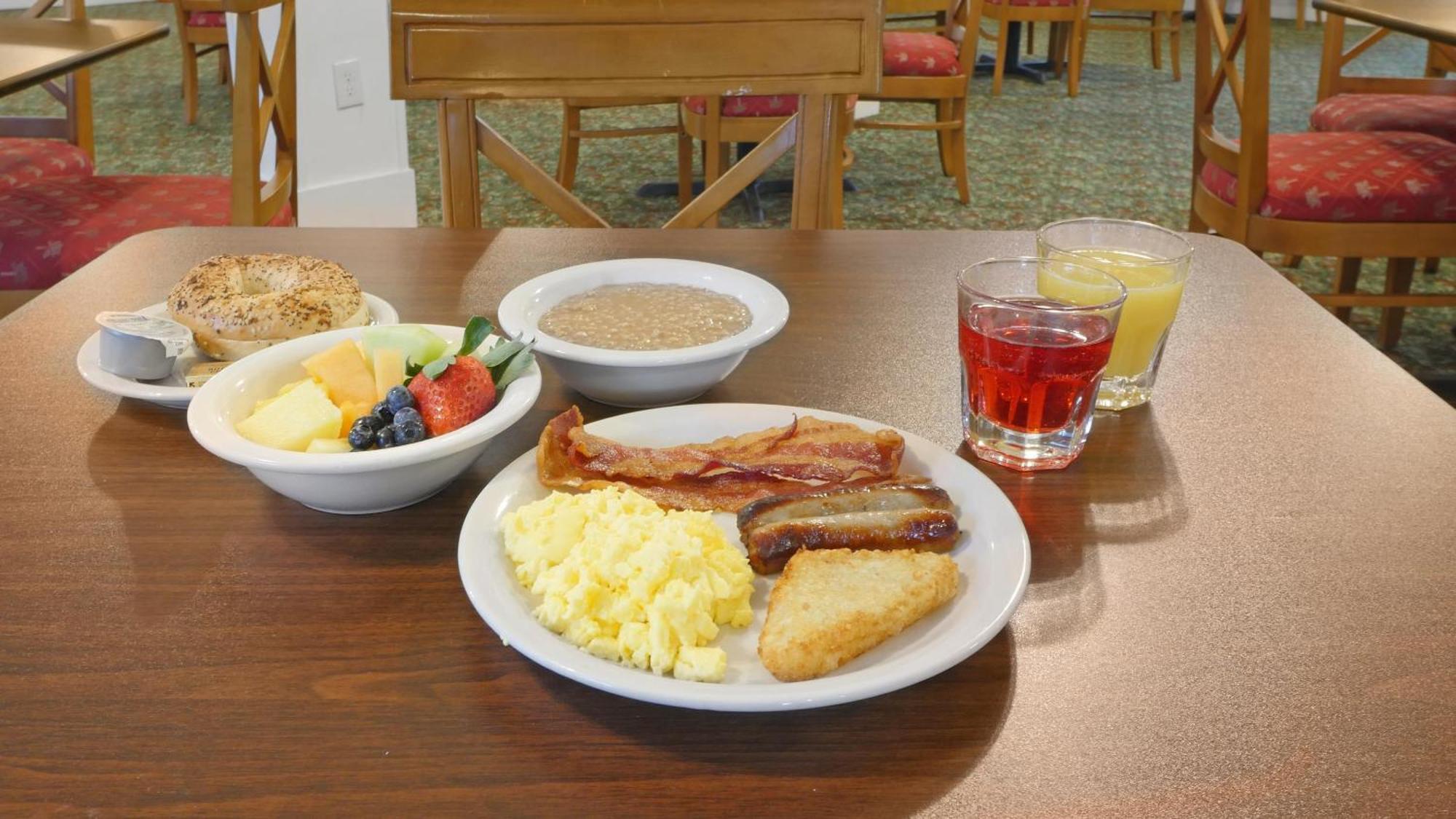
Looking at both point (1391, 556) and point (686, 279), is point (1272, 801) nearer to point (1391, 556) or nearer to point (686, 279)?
point (1391, 556)

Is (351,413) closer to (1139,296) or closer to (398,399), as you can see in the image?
(398,399)

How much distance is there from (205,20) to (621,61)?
3931 millimetres

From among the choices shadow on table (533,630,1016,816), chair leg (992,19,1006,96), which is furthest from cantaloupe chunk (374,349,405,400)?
chair leg (992,19,1006,96)

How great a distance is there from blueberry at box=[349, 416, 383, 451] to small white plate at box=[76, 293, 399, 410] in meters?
0.17

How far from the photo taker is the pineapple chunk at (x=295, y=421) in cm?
76

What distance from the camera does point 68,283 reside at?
1182 mm

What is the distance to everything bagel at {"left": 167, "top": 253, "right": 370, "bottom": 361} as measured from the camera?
3.15 ft

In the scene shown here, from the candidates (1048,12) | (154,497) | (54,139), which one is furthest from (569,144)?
(154,497)

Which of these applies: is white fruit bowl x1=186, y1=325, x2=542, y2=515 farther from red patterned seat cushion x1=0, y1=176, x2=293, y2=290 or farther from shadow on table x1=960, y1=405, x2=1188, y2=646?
red patterned seat cushion x1=0, y1=176, x2=293, y2=290

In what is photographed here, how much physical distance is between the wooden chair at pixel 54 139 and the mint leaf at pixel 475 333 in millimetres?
1965

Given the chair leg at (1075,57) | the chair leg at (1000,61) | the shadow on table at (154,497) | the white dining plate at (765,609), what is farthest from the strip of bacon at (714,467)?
the chair leg at (1000,61)

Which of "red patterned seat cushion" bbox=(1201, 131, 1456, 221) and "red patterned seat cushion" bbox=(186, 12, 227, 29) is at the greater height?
"red patterned seat cushion" bbox=(186, 12, 227, 29)

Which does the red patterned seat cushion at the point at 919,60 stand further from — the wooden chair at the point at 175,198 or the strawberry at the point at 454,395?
the strawberry at the point at 454,395

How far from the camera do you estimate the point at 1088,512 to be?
31.8 inches
